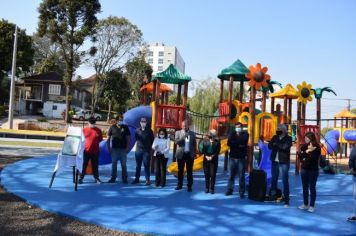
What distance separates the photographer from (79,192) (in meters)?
8.38

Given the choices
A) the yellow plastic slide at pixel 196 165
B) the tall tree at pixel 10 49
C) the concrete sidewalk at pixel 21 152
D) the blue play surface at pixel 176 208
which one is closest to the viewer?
the blue play surface at pixel 176 208

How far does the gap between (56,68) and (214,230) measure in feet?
195

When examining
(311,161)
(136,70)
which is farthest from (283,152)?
(136,70)

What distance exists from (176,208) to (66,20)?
31438 millimetres

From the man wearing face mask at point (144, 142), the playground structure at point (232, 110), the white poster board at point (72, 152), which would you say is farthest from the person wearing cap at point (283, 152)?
the white poster board at point (72, 152)

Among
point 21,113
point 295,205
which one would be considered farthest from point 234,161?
point 21,113

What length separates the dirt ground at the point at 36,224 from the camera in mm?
5504

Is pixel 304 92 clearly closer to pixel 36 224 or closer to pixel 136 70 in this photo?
pixel 36 224

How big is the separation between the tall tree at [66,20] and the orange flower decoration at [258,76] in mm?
27535

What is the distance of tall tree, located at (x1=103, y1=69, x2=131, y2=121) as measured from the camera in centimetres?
4362

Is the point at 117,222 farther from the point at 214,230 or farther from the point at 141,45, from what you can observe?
the point at 141,45

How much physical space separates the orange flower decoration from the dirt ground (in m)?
6.29

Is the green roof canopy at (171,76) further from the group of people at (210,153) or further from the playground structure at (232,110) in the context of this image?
the group of people at (210,153)

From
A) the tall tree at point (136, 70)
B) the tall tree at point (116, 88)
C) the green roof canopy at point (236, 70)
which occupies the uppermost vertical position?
the tall tree at point (136, 70)
